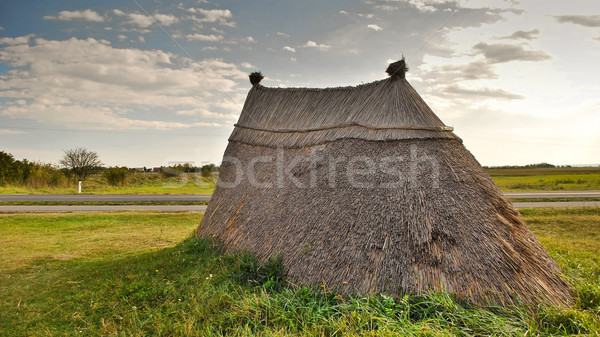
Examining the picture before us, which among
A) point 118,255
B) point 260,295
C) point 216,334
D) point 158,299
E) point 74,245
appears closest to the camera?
point 216,334

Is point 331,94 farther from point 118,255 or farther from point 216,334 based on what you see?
point 118,255

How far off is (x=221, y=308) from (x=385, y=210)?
3.32 meters

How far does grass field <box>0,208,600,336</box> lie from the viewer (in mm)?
5035

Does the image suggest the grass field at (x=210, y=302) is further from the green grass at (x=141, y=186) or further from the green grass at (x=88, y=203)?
the green grass at (x=141, y=186)

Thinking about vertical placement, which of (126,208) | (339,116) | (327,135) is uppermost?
(339,116)

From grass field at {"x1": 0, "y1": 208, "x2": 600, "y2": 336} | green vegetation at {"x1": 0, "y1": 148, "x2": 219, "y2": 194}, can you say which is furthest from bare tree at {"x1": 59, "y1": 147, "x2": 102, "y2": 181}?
grass field at {"x1": 0, "y1": 208, "x2": 600, "y2": 336}

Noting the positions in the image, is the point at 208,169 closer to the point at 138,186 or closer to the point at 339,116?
the point at 138,186

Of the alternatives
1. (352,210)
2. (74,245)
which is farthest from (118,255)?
(352,210)

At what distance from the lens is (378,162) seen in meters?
6.86

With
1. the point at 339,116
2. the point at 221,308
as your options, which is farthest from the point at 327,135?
the point at 221,308

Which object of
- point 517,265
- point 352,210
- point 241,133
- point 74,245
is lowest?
point 74,245

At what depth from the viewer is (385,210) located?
6277 mm

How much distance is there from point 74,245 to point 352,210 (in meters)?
10.5

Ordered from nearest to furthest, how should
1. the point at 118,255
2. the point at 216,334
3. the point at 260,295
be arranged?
the point at 216,334
the point at 260,295
the point at 118,255
